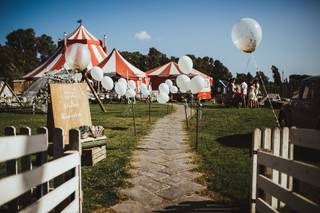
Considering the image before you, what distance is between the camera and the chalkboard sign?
18.2ft

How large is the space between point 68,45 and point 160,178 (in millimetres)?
25003

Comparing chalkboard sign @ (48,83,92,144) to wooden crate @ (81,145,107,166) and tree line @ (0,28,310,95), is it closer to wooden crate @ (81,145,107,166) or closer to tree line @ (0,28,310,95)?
wooden crate @ (81,145,107,166)

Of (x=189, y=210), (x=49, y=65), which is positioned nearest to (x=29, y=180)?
(x=189, y=210)

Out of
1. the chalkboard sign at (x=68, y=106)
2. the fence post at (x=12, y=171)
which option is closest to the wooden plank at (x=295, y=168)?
the fence post at (x=12, y=171)

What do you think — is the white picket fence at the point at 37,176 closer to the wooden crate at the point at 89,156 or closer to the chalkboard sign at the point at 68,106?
the wooden crate at the point at 89,156

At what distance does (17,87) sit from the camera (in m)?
41.0

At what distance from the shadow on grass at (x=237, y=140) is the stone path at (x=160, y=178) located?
3.43 ft

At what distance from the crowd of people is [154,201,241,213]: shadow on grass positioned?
16.3 metres

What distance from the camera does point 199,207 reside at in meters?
3.56

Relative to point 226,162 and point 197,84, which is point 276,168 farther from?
point 197,84

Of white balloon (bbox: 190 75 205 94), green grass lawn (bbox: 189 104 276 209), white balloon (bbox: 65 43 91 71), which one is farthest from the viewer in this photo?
white balloon (bbox: 190 75 205 94)

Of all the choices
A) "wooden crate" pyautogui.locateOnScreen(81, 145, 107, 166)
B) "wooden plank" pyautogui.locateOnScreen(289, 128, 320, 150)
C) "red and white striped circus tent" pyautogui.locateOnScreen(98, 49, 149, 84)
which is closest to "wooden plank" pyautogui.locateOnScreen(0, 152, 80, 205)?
"wooden plank" pyautogui.locateOnScreen(289, 128, 320, 150)

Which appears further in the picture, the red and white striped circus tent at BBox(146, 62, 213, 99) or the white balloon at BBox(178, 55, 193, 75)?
the red and white striped circus tent at BBox(146, 62, 213, 99)

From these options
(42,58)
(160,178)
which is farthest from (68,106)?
(42,58)
